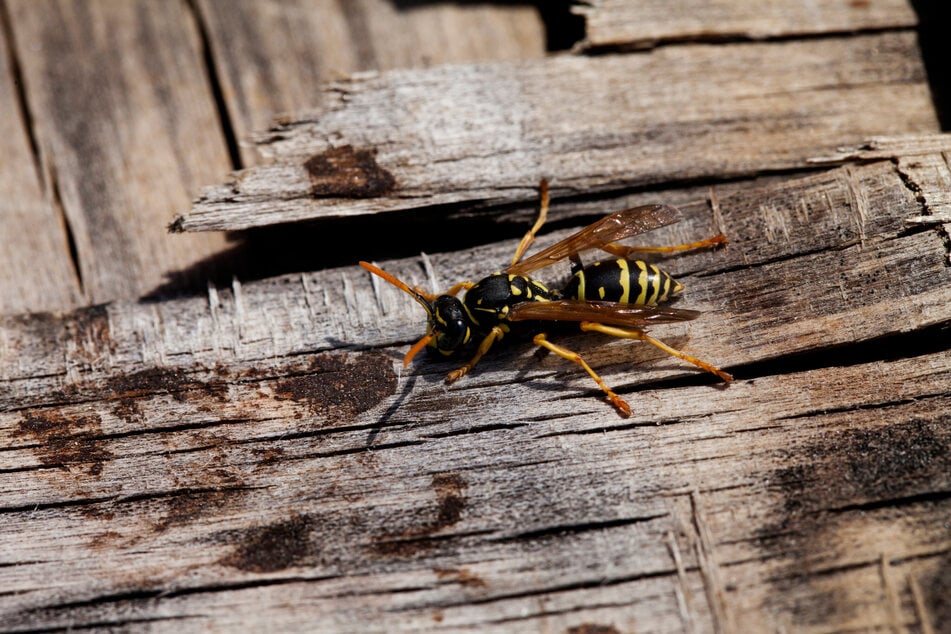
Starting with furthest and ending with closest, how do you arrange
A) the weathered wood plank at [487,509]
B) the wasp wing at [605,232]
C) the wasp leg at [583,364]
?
1. the wasp wing at [605,232]
2. the wasp leg at [583,364]
3. the weathered wood plank at [487,509]

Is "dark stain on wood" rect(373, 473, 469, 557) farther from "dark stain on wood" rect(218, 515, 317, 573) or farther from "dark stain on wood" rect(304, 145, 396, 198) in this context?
"dark stain on wood" rect(304, 145, 396, 198)

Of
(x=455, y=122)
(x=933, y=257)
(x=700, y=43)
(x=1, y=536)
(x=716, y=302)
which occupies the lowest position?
(x=1, y=536)

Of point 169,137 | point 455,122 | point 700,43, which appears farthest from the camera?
point 169,137

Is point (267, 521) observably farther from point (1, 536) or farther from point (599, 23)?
point (599, 23)

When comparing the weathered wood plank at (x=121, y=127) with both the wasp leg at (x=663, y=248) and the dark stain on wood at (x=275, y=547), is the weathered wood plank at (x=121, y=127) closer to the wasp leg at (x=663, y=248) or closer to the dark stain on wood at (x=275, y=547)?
the dark stain on wood at (x=275, y=547)

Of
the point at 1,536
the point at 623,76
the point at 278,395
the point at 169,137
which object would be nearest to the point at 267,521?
the point at 278,395

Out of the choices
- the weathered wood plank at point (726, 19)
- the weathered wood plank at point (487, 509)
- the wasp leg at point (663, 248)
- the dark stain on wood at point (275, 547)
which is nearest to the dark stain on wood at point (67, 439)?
the weathered wood plank at point (487, 509)
